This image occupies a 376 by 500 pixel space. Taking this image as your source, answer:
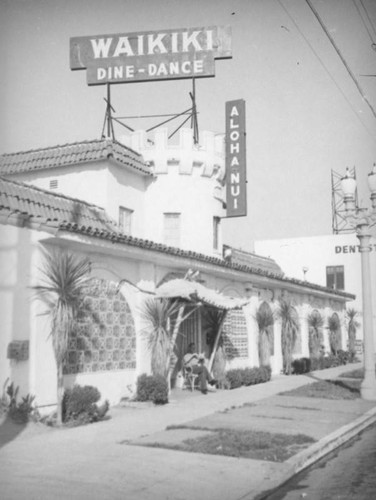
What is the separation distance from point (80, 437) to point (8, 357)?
2.67 meters

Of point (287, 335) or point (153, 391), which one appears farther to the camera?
point (287, 335)

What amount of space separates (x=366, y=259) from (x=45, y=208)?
9040 mm

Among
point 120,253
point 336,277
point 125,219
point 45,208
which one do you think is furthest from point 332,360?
point 45,208

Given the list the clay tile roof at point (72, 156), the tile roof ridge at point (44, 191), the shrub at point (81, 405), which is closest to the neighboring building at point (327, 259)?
the clay tile roof at point (72, 156)

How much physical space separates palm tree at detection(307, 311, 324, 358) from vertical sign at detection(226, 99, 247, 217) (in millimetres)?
10254

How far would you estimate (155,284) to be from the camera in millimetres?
16344

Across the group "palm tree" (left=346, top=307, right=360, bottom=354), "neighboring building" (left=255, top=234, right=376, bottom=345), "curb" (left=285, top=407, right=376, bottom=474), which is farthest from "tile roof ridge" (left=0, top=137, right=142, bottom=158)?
"neighboring building" (left=255, top=234, right=376, bottom=345)

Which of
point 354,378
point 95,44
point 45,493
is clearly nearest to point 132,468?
point 45,493

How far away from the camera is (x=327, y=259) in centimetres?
4650

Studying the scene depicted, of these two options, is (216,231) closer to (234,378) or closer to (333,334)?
(234,378)

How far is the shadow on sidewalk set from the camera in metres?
9.79

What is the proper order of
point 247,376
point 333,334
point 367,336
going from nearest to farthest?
1. point 367,336
2. point 247,376
3. point 333,334

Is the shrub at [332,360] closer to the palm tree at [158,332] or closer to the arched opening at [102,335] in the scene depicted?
the palm tree at [158,332]

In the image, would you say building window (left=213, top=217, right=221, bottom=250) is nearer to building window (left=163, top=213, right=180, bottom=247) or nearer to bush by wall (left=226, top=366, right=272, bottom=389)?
building window (left=163, top=213, right=180, bottom=247)
